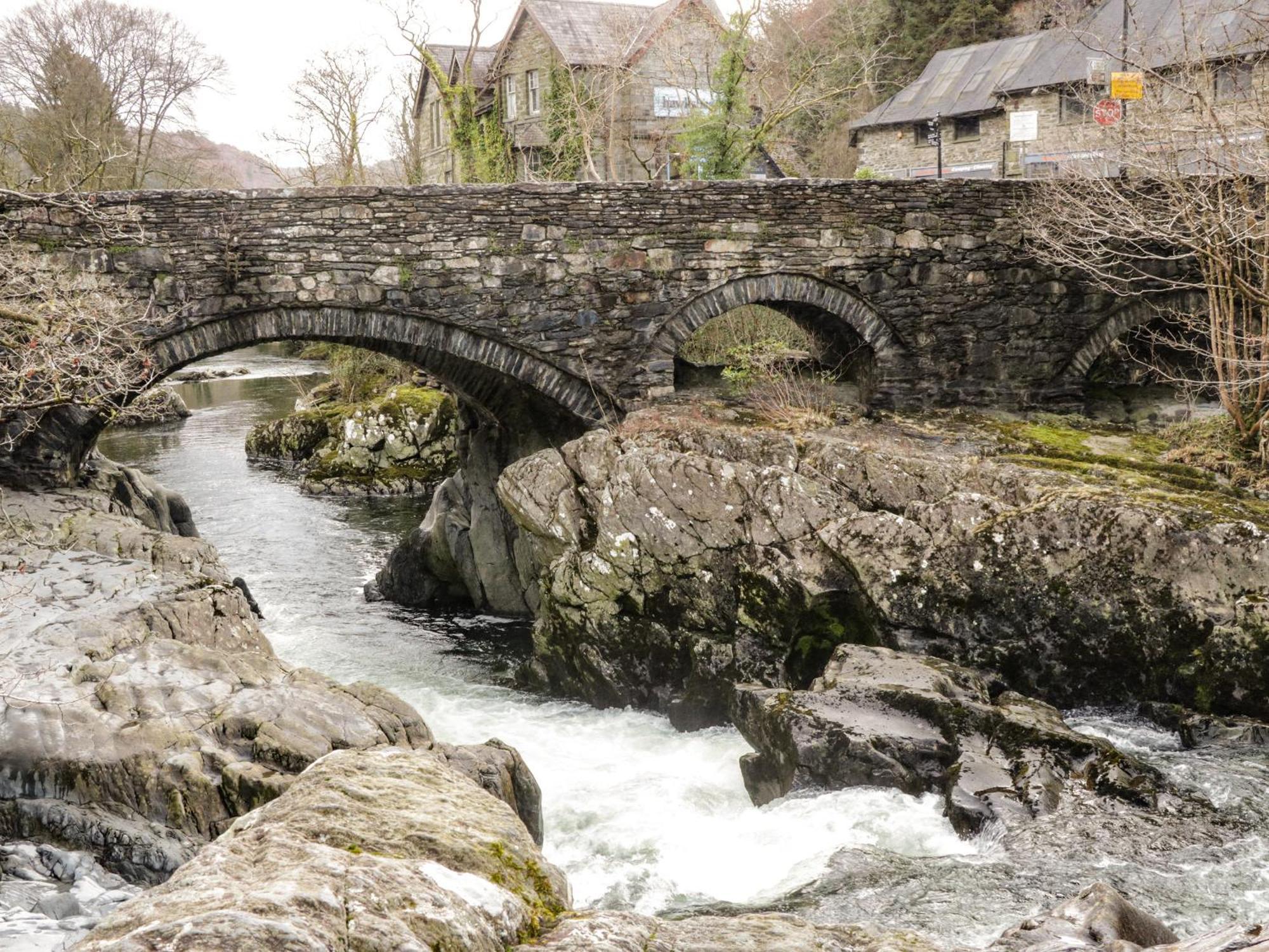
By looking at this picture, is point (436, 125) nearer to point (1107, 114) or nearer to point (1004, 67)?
point (1004, 67)

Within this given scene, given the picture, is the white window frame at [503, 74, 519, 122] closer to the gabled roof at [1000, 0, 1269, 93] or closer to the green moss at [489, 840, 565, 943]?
the gabled roof at [1000, 0, 1269, 93]

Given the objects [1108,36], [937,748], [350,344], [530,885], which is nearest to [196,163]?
[350,344]

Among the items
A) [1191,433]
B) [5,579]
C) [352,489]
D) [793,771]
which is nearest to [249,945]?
[793,771]

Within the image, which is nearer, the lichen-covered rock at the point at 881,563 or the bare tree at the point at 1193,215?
the lichen-covered rock at the point at 881,563

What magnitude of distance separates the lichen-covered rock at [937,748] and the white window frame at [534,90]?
85.2 ft

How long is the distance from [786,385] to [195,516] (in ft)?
37.8

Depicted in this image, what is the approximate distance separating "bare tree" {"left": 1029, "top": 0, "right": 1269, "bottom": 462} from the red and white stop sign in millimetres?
211

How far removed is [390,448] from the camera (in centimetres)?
2291

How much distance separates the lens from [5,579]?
999cm

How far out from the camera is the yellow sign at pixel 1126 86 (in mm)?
13635

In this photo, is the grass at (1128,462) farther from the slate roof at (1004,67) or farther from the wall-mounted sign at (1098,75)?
the slate roof at (1004,67)

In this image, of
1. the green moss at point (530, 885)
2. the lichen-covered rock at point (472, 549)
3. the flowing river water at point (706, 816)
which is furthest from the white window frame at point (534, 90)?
the green moss at point (530, 885)

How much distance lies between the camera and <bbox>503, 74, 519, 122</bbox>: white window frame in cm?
3303

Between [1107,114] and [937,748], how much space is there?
9.39 meters
